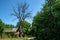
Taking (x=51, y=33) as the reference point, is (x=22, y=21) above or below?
above

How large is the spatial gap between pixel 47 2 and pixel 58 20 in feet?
7.88

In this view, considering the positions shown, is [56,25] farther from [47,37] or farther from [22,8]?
[22,8]

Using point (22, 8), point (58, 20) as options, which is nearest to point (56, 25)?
point (58, 20)

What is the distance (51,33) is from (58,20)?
146 cm

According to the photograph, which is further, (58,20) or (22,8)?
(22,8)

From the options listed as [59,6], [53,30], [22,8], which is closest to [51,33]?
[53,30]

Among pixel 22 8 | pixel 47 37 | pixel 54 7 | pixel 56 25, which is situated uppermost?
pixel 22 8

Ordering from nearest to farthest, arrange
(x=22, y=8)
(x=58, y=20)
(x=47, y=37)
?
1. (x=58, y=20)
2. (x=47, y=37)
3. (x=22, y=8)

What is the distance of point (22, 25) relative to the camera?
193 ft

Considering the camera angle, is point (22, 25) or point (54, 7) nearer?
point (54, 7)

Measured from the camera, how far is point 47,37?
16.0 m

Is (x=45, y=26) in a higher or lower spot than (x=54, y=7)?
lower

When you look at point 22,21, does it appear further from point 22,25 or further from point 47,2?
point 47,2

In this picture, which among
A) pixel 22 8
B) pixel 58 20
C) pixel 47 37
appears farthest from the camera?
pixel 22 8
